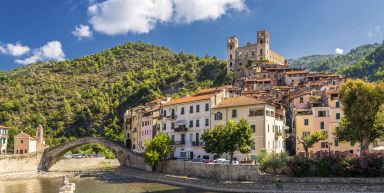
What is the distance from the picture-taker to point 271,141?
2004 inches

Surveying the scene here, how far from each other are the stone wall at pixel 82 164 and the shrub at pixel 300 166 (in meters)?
49.8

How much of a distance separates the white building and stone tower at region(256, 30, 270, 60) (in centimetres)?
7279

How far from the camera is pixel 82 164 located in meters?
80.4

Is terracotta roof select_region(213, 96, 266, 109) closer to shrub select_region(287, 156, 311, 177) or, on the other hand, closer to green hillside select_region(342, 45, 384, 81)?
shrub select_region(287, 156, 311, 177)

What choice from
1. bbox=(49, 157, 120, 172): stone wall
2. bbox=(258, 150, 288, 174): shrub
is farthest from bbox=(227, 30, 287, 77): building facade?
bbox=(258, 150, 288, 174): shrub

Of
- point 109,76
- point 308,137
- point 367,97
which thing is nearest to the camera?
point 367,97

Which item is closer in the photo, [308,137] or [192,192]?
[192,192]

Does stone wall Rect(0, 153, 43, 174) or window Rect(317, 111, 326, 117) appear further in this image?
stone wall Rect(0, 153, 43, 174)

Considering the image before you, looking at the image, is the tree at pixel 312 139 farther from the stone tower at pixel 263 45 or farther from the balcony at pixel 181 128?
the stone tower at pixel 263 45

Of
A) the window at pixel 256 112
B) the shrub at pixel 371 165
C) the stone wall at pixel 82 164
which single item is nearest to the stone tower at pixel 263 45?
the stone wall at pixel 82 164

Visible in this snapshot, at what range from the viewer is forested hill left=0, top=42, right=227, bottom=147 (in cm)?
11669

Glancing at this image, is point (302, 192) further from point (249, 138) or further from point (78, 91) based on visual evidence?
point (78, 91)

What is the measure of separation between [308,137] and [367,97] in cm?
1223

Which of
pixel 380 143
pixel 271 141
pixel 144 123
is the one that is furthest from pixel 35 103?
pixel 380 143
